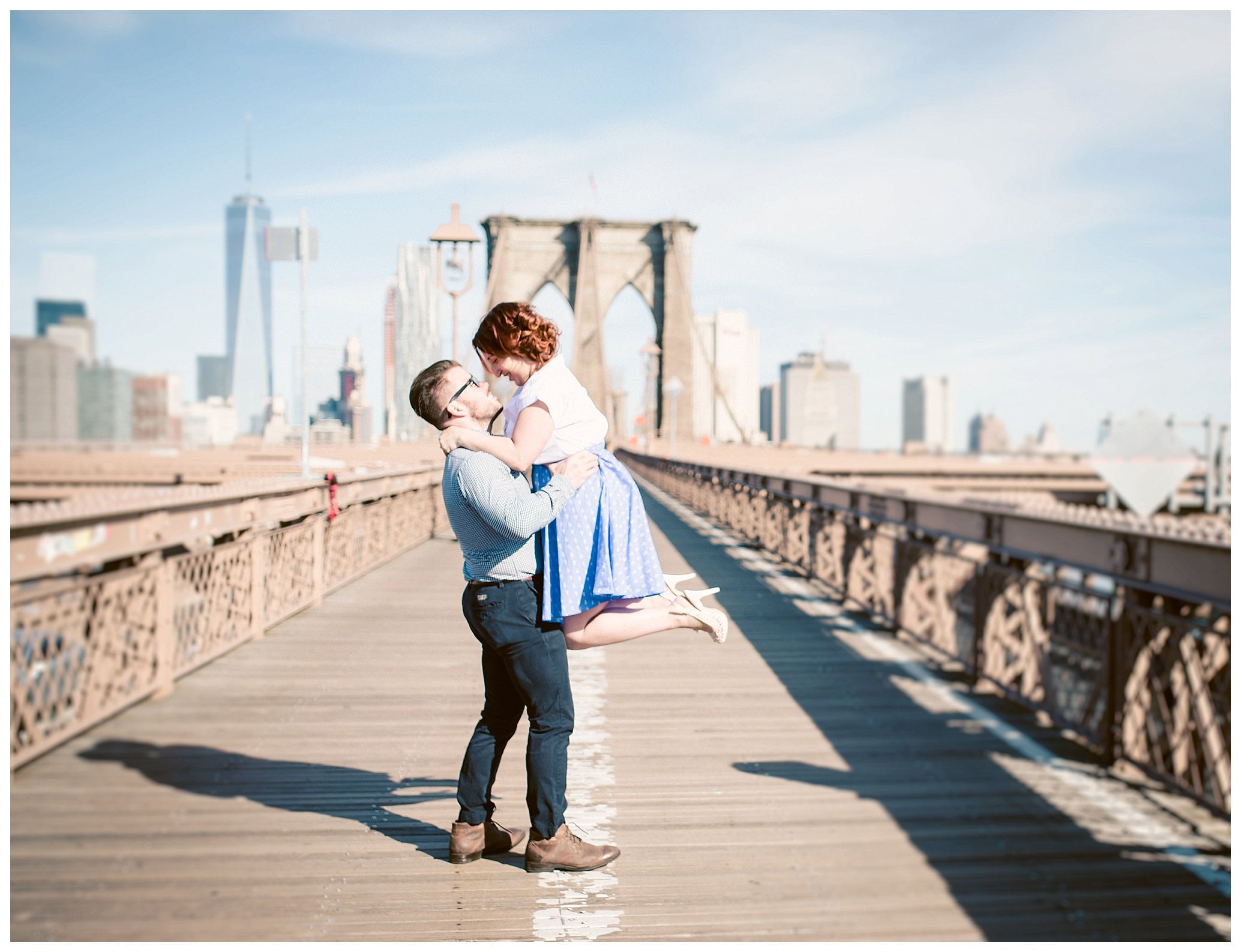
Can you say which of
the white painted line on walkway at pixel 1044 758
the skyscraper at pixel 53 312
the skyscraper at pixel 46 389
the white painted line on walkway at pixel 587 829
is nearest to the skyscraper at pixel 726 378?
the white painted line on walkway at pixel 1044 758

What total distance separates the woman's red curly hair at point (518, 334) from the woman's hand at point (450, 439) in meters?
0.20

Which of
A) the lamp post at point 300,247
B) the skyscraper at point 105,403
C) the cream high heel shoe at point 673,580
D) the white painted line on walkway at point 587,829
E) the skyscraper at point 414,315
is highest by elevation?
the skyscraper at point 105,403

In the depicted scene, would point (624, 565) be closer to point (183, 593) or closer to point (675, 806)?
point (675, 806)

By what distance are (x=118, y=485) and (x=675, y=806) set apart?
32941mm

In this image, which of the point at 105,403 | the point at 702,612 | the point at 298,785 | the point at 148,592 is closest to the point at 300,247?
the point at 148,592

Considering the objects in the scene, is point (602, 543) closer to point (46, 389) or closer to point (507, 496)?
point (507, 496)

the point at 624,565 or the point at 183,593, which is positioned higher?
the point at 624,565

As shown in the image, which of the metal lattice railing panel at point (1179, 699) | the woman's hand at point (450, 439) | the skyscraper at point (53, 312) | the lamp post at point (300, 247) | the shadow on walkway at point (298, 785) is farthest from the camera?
the skyscraper at point (53, 312)

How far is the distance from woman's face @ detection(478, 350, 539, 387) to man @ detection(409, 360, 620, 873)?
0.31ft

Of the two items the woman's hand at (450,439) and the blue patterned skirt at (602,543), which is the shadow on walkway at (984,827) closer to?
the blue patterned skirt at (602,543)

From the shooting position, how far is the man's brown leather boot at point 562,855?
270cm

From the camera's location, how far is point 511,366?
6.59ft

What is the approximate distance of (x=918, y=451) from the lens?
63.5 meters

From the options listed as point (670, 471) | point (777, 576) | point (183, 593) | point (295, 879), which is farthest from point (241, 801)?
point (670, 471)
